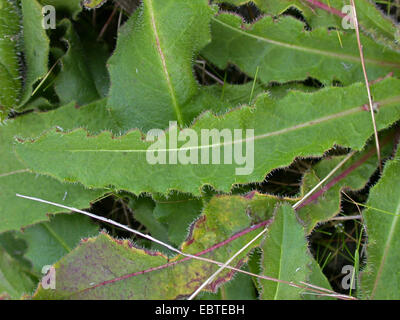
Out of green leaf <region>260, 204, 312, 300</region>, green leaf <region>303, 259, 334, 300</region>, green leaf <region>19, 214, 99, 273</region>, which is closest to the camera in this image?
green leaf <region>260, 204, 312, 300</region>

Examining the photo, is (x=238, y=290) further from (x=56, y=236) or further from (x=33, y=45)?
(x=33, y=45)

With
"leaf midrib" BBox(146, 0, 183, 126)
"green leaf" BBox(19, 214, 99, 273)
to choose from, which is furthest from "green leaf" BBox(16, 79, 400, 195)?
"green leaf" BBox(19, 214, 99, 273)

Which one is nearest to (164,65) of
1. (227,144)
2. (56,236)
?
(227,144)

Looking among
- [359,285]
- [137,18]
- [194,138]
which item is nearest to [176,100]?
[194,138]

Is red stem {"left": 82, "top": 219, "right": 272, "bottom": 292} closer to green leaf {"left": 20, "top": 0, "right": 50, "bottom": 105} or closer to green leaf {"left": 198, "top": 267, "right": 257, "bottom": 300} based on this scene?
green leaf {"left": 198, "top": 267, "right": 257, "bottom": 300}

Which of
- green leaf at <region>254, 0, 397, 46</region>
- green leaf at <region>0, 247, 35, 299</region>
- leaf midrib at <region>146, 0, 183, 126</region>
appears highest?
green leaf at <region>254, 0, 397, 46</region>

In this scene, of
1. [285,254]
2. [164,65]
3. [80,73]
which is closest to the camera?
[285,254]

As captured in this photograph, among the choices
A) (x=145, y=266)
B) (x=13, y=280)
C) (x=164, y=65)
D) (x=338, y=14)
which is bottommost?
(x=13, y=280)
